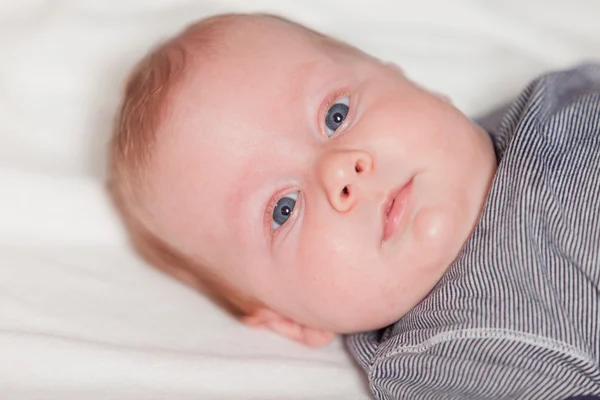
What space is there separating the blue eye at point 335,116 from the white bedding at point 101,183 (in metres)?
0.41

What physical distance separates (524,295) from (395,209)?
0.24 meters

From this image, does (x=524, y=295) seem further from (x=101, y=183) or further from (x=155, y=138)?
(x=101, y=183)

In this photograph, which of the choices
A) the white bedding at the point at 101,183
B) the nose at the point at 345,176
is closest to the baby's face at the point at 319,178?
the nose at the point at 345,176

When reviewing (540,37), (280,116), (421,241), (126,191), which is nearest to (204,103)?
(280,116)

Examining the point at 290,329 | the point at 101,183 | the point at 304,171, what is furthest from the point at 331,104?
the point at 101,183

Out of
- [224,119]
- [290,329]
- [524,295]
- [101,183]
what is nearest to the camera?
[524,295]

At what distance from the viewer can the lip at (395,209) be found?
1478 millimetres

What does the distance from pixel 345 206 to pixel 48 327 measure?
59 centimetres

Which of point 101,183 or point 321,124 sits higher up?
point 321,124

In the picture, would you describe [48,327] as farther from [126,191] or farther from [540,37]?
[540,37]

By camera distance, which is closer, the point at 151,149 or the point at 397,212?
the point at 397,212

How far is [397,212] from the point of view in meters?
1.48

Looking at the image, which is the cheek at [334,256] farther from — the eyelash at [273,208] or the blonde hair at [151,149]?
the blonde hair at [151,149]

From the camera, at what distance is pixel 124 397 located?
155 cm
